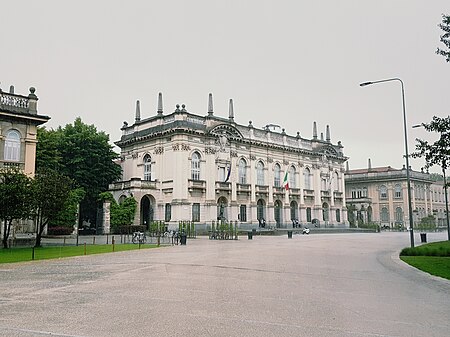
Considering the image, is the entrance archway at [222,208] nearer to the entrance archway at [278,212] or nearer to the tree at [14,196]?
the entrance archway at [278,212]

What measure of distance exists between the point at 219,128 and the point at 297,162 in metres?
16.7

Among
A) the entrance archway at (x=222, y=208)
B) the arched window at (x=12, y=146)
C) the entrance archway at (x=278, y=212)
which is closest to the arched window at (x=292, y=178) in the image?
the entrance archway at (x=278, y=212)

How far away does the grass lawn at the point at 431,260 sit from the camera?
635 inches

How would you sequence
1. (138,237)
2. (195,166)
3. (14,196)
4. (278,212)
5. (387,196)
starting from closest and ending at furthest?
(14,196)
(138,237)
(195,166)
(278,212)
(387,196)

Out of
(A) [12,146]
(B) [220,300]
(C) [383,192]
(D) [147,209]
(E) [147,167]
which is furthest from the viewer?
(C) [383,192]

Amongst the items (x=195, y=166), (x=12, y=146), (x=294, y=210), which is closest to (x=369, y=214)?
Answer: (x=294, y=210)

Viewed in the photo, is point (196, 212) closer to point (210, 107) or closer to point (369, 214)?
point (210, 107)

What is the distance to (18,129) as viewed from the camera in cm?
2906

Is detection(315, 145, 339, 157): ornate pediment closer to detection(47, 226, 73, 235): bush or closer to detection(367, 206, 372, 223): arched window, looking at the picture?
detection(367, 206, 372, 223): arched window

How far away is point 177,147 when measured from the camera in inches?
1859

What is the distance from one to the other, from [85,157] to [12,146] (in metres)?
17.7

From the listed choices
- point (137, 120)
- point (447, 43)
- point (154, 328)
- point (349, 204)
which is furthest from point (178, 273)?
point (349, 204)

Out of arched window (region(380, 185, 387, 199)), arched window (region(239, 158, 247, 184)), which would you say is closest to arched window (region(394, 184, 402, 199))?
arched window (region(380, 185, 387, 199))

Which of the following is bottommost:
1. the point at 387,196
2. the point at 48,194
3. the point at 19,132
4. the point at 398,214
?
the point at 398,214
